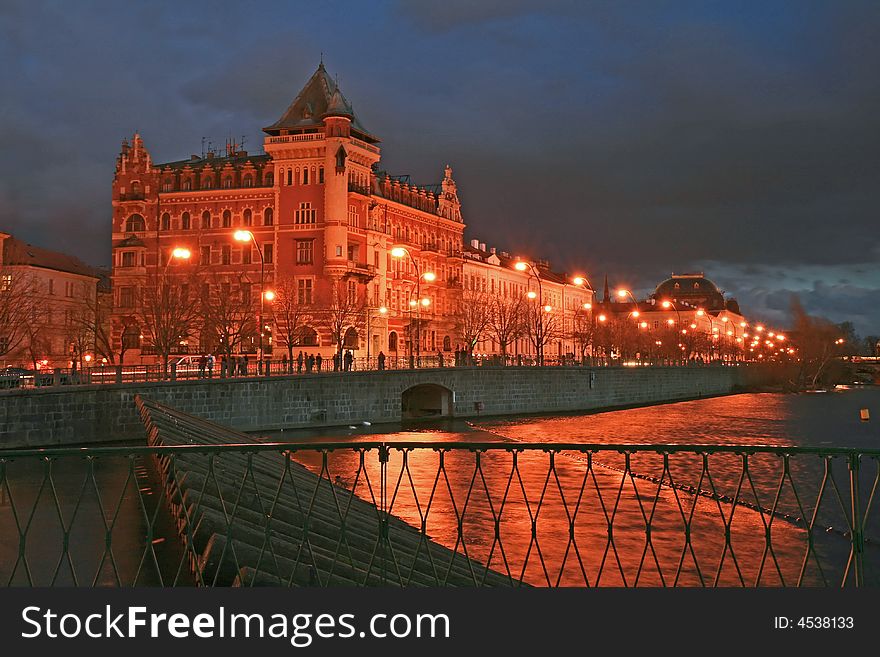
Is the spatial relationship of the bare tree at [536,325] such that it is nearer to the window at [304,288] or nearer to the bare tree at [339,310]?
the bare tree at [339,310]

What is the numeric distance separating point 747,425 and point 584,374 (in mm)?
15628

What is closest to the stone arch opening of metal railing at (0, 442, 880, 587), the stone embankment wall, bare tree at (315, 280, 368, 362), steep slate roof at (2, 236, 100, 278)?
the stone embankment wall

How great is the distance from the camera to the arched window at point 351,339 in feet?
242

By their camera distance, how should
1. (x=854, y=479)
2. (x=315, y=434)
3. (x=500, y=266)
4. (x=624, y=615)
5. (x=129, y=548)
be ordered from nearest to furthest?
(x=624, y=615)
(x=854, y=479)
(x=129, y=548)
(x=315, y=434)
(x=500, y=266)

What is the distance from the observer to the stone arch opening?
63.3 meters

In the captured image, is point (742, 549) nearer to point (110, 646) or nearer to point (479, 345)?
point (110, 646)

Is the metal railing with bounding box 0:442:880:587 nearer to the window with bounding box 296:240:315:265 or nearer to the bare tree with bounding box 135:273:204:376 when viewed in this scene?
the bare tree with bounding box 135:273:204:376

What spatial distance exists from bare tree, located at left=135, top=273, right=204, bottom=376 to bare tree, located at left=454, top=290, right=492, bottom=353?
2807 cm

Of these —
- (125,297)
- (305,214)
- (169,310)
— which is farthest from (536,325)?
(169,310)

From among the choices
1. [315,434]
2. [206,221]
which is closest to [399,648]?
[315,434]

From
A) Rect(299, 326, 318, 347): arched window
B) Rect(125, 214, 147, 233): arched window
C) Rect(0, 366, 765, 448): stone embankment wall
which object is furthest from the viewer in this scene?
Rect(125, 214, 147, 233): arched window

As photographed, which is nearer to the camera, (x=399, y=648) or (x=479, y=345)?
(x=399, y=648)

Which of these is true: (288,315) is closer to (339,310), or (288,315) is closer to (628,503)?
(339,310)

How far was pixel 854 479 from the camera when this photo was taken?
29.5ft
